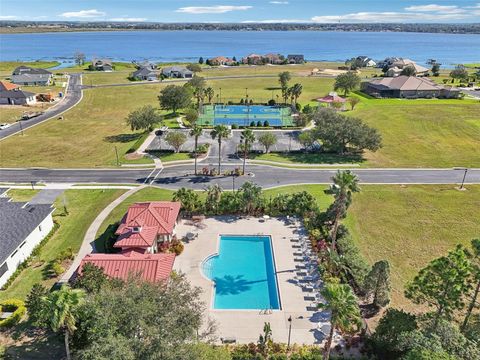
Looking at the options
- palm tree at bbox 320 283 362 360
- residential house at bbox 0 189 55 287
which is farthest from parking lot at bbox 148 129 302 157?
palm tree at bbox 320 283 362 360

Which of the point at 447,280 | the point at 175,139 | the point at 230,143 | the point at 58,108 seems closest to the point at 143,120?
the point at 175,139

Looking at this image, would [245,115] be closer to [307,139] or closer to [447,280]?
[307,139]

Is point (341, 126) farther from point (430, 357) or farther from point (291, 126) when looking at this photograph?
point (430, 357)

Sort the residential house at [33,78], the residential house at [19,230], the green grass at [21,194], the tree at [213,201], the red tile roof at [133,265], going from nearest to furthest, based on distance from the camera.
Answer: the red tile roof at [133,265], the residential house at [19,230], the tree at [213,201], the green grass at [21,194], the residential house at [33,78]

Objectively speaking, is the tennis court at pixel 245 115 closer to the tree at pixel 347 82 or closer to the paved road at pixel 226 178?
the tree at pixel 347 82

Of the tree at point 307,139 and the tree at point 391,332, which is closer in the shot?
the tree at point 391,332

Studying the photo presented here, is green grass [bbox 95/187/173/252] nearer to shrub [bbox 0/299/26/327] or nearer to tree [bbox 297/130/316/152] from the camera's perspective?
shrub [bbox 0/299/26/327]

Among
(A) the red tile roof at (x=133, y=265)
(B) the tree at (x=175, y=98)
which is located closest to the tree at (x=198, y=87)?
(B) the tree at (x=175, y=98)

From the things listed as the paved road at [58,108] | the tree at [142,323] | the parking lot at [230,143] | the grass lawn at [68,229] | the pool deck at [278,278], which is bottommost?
the paved road at [58,108]
